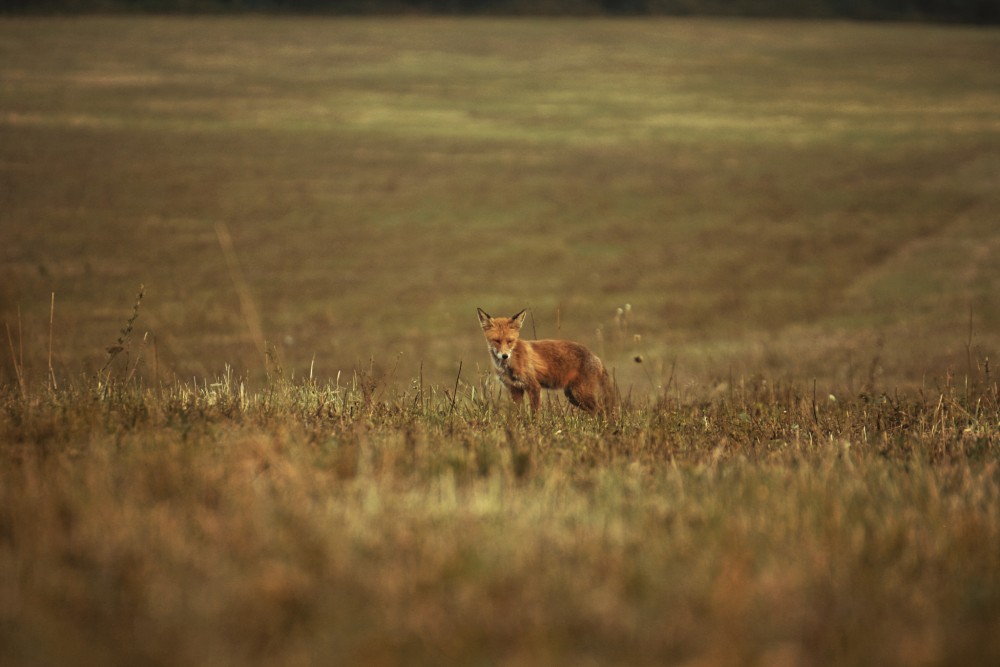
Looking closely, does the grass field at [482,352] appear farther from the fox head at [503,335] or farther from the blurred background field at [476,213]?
the fox head at [503,335]

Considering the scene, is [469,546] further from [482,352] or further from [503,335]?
[482,352]

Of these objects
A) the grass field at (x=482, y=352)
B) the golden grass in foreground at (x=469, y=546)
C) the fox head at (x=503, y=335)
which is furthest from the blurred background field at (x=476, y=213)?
Result: the golden grass in foreground at (x=469, y=546)

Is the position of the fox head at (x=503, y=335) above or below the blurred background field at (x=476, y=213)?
above

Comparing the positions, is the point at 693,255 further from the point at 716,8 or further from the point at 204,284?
the point at 716,8

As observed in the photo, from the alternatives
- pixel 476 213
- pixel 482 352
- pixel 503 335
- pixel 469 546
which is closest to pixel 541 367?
pixel 503 335

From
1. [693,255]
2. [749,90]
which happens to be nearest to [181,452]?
[693,255]

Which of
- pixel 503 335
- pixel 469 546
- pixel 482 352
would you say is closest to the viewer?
pixel 469 546

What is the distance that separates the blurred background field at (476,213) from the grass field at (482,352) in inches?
5.1

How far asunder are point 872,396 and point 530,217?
17314mm

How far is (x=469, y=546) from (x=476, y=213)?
20.9 meters

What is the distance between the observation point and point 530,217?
24.1m

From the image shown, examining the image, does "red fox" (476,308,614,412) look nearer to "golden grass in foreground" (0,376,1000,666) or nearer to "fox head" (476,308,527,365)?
"fox head" (476,308,527,365)

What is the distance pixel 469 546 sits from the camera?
3344mm

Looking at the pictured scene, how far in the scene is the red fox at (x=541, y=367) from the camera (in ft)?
23.7
